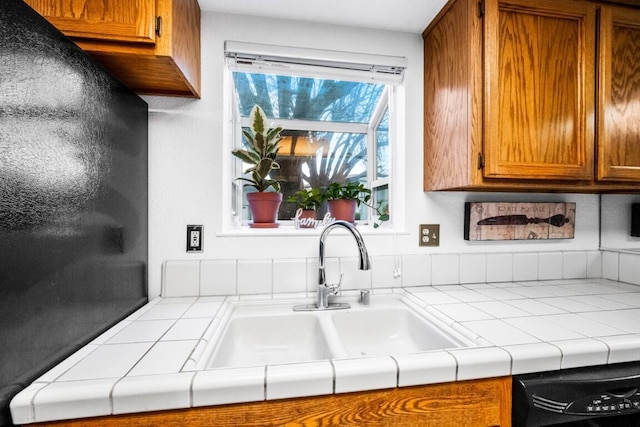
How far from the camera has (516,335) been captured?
84 centimetres

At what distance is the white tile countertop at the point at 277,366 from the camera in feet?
1.98

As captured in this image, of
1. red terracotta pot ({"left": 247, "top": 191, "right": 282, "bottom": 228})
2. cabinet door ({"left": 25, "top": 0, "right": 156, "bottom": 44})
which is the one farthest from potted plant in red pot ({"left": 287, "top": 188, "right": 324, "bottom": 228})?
cabinet door ({"left": 25, "top": 0, "right": 156, "bottom": 44})

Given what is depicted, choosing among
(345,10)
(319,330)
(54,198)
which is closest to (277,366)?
(319,330)

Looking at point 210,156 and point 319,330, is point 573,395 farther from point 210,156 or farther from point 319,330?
point 210,156

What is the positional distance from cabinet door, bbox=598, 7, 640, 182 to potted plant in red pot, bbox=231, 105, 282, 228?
1313 millimetres

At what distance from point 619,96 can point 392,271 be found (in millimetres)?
1143

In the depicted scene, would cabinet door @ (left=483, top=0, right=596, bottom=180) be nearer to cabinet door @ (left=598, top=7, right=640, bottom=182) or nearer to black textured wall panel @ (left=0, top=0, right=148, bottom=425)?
cabinet door @ (left=598, top=7, right=640, bottom=182)

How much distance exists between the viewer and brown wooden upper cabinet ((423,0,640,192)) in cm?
108

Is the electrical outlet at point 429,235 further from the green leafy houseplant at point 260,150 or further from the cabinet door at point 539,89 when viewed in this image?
the green leafy houseplant at point 260,150


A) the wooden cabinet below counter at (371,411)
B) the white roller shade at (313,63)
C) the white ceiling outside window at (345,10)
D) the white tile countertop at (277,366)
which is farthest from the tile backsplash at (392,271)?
the white ceiling outside window at (345,10)

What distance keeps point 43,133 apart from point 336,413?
0.92 metres

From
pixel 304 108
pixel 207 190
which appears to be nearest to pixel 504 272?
pixel 304 108

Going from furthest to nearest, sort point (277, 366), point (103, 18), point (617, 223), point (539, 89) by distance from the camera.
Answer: point (617, 223)
point (539, 89)
point (103, 18)
point (277, 366)

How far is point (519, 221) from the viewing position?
1.46m
